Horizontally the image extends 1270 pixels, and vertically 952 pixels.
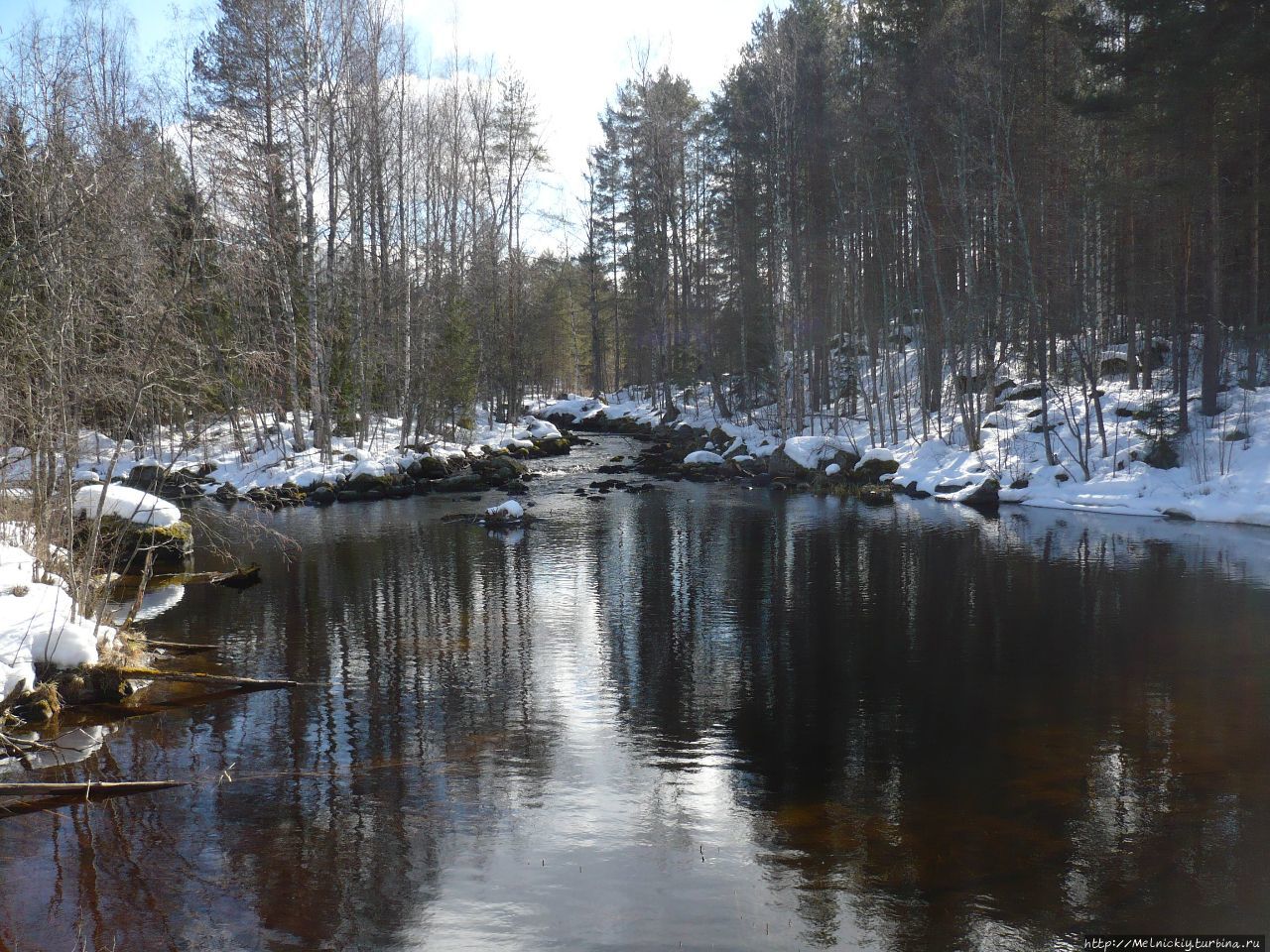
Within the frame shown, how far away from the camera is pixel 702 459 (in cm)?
3119

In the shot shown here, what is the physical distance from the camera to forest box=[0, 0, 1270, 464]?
A: 10.4 meters

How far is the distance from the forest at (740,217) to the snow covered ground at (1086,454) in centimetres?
79

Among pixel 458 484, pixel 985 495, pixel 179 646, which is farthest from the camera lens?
pixel 458 484

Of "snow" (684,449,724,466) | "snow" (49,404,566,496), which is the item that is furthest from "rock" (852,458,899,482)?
"snow" (49,404,566,496)

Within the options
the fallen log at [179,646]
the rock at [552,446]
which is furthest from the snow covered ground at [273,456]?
the fallen log at [179,646]

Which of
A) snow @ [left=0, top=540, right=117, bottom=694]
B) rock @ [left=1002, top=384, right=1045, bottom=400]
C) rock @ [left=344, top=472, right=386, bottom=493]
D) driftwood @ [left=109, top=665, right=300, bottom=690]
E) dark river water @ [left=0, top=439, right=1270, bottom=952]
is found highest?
rock @ [left=1002, top=384, right=1045, bottom=400]

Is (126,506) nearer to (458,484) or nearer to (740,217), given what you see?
(458,484)

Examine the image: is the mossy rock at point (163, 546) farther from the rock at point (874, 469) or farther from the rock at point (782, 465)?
the rock at point (874, 469)

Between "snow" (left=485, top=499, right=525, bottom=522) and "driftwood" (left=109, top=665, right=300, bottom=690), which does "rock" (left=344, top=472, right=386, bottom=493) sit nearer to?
"snow" (left=485, top=499, right=525, bottom=522)

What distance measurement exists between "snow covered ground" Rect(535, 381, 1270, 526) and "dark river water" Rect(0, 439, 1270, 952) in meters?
6.14

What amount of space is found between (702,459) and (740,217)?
10819 millimetres

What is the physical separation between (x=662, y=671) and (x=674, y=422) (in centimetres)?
3219

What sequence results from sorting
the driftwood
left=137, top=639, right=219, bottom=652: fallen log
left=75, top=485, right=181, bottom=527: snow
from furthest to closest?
left=75, top=485, right=181, bottom=527: snow < left=137, top=639, right=219, bottom=652: fallen log < the driftwood

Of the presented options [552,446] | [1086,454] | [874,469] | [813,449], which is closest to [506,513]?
[813,449]
